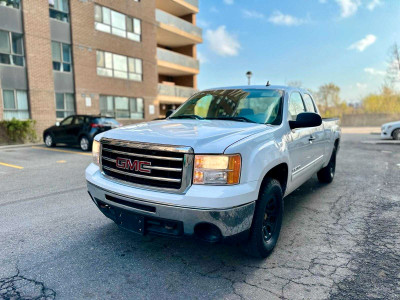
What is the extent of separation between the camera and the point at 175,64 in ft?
85.5

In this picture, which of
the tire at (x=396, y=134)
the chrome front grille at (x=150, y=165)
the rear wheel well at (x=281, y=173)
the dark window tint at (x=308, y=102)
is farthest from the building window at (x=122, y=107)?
the rear wheel well at (x=281, y=173)

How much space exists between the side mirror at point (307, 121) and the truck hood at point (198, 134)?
18.8 inches

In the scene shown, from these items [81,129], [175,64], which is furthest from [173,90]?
[81,129]

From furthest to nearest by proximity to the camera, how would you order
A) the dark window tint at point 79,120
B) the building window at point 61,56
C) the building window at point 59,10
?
the building window at point 61,56
the building window at point 59,10
the dark window tint at point 79,120

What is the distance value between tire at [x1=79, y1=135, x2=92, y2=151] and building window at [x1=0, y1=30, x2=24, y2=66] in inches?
291

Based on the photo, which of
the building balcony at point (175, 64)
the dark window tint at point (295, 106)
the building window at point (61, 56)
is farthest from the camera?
the building balcony at point (175, 64)

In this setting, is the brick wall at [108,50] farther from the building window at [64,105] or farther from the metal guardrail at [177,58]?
the metal guardrail at [177,58]

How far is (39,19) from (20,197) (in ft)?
49.0

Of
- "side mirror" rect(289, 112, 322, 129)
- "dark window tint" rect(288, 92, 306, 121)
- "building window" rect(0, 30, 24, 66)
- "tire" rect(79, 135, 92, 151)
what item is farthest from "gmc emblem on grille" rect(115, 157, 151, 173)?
"building window" rect(0, 30, 24, 66)

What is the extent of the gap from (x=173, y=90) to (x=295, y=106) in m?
23.1

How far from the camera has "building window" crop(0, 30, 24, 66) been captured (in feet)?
50.1

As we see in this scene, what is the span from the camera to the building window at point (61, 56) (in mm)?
17422

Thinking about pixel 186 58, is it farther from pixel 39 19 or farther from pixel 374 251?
pixel 374 251

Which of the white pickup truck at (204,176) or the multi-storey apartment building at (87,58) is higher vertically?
the multi-storey apartment building at (87,58)
